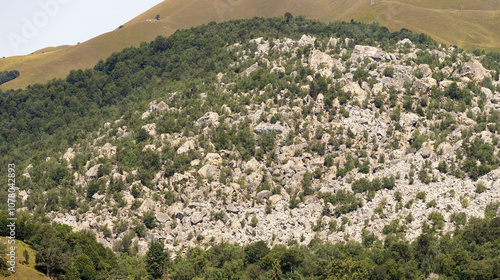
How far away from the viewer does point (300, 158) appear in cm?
14688

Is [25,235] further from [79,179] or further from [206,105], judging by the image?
[206,105]

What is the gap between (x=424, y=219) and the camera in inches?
5054

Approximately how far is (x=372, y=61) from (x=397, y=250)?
244 feet

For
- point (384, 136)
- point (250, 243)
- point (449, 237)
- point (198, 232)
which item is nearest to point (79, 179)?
point (198, 232)

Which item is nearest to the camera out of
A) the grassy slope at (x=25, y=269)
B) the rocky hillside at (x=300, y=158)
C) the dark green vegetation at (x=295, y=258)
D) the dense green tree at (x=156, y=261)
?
the grassy slope at (x=25, y=269)

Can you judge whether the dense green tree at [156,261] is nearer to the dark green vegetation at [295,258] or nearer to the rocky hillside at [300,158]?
the dark green vegetation at [295,258]

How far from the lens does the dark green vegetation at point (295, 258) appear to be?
380ft

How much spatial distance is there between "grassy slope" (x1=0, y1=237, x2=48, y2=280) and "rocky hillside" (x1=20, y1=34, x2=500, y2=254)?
1539cm

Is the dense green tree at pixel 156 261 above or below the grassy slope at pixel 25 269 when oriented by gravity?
below

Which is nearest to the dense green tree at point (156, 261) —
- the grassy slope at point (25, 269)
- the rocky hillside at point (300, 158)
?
the rocky hillside at point (300, 158)

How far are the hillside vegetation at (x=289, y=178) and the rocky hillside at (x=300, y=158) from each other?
16.2 inches

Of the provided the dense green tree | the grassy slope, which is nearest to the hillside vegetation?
the dense green tree

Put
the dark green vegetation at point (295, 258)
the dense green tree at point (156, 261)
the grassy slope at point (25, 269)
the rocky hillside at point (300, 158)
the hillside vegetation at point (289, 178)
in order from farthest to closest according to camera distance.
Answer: the rocky hillside at point (300, 158)
the dense green tree at point (156, 261)
the hillside vegetation at point (289, 178)
the dark green vegetation at point (295, 258)
the grassy slope at point (25, 269)

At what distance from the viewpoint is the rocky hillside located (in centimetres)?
13275
